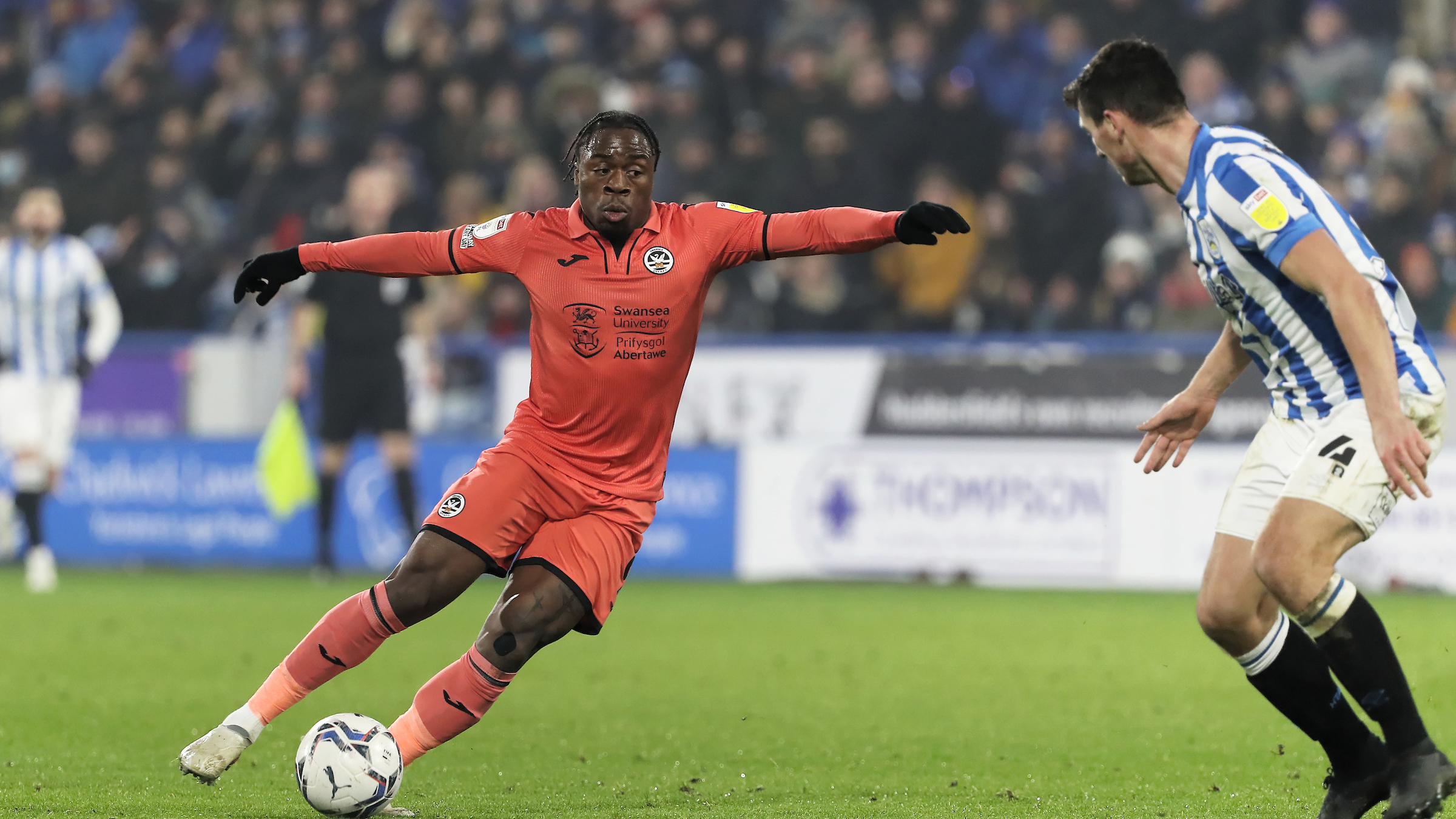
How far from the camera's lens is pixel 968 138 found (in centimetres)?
1597

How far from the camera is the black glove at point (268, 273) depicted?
539cm

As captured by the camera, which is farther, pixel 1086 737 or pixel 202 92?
pixel 202 92

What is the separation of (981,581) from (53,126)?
1156cm

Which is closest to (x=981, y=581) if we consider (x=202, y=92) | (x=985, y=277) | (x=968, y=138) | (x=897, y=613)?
(x=897, y=613)

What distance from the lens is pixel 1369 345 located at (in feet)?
14.3

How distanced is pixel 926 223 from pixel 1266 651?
1.48m

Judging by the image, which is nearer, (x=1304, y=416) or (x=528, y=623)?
(x=1304, y=416)

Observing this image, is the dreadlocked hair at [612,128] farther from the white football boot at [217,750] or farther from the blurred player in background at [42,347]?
the blurred player in background at [42,347]

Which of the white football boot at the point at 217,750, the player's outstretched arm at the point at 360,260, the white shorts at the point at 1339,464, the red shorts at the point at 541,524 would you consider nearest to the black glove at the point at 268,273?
the player's outstretched arm at the point at 360,260

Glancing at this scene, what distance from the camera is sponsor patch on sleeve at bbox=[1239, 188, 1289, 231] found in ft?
14.7

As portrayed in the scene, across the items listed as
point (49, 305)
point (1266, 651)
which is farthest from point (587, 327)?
point (49, 305)

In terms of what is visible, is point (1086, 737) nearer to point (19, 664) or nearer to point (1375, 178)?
point (19, 664)

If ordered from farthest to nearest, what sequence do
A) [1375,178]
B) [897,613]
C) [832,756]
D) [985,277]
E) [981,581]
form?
1. [985,277]
2. [1375,178]
3. [981,581]
4. [897,613]
5. [832,756]

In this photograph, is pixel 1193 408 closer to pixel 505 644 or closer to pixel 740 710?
pixel 505 644
